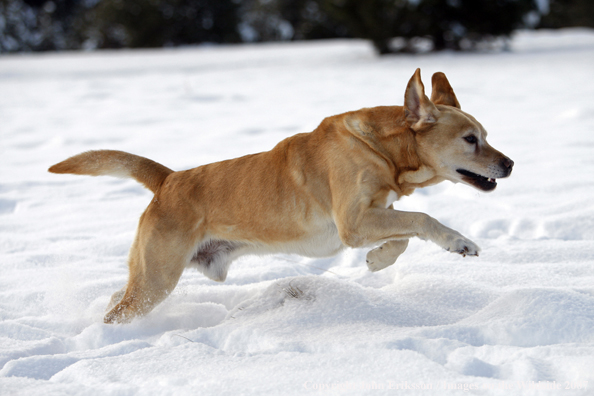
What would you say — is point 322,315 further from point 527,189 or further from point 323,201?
point 527,189

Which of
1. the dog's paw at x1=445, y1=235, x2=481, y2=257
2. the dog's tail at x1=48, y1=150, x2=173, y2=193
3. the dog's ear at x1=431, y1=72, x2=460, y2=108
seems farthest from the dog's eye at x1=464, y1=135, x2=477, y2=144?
the dog's tail at x1=48, y1=150, x2=173, y2=193

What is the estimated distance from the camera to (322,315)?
3496mm

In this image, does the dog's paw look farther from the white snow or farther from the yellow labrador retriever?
the white snow

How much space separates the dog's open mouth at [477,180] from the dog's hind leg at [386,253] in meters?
0.56

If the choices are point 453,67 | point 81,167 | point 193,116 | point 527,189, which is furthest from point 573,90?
point 81,167

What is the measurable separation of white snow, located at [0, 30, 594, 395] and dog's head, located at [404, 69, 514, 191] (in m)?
0.70

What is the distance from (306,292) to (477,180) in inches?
48.4

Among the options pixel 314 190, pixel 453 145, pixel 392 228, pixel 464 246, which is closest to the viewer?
pixel 464 246

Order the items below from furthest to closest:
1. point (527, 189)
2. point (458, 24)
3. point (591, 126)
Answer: point (458, 24), point (591, 126), point (527, 189)

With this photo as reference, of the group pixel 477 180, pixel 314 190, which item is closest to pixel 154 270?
pixel 314 190

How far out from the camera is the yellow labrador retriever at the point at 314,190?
136 inches

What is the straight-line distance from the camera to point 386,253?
12.4 feet

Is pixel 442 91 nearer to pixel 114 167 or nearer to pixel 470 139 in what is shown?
pixel 470 139

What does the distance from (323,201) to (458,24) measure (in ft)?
46.3
